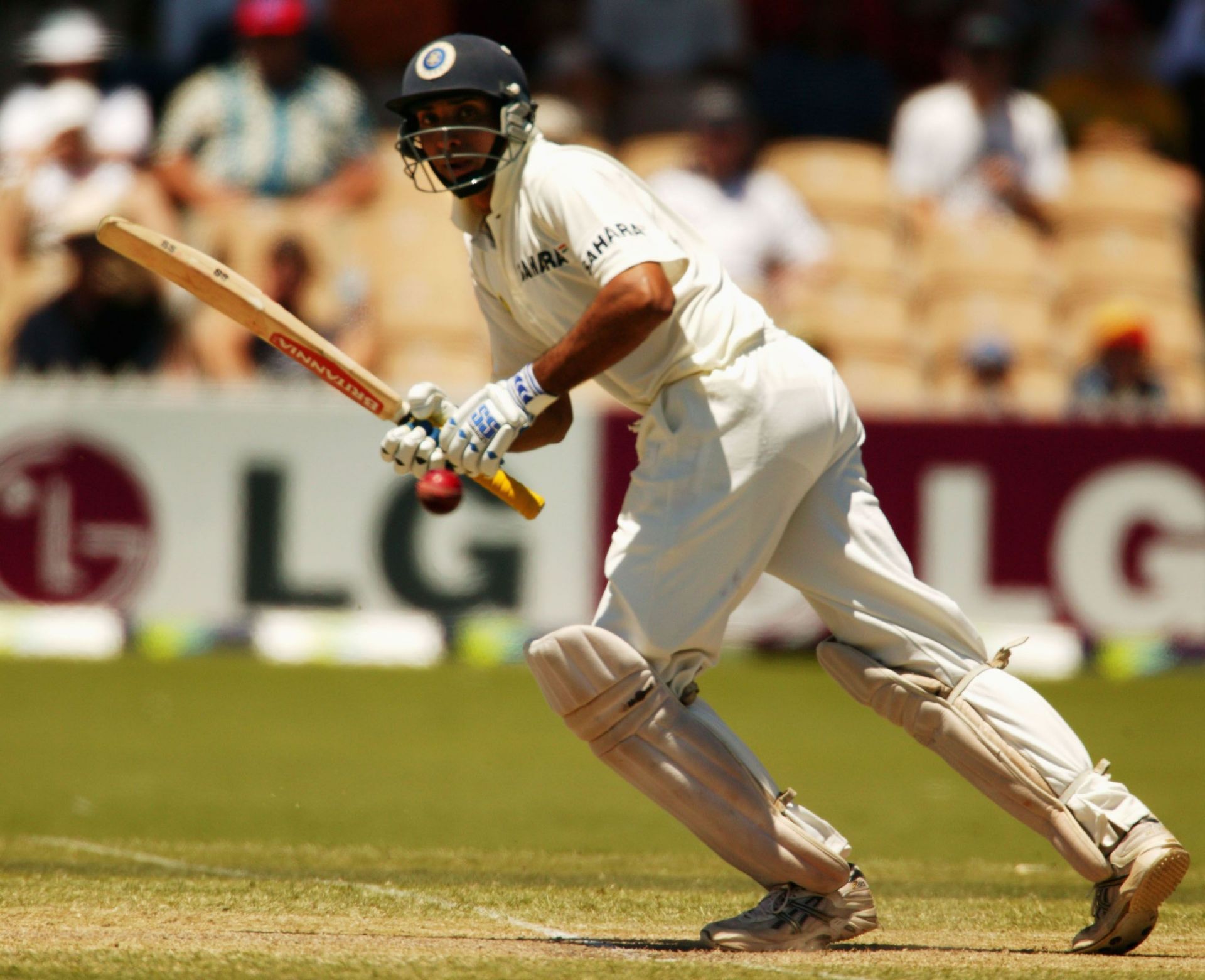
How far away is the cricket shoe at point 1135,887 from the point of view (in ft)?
14.0

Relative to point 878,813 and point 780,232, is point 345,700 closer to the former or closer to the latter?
point 878,813

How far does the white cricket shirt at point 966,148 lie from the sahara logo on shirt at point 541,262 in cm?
796

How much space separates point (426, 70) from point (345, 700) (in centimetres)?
505

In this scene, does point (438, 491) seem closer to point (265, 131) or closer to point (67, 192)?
point (67, 192)

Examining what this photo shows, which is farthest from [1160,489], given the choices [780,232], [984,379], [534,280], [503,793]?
[534,280]

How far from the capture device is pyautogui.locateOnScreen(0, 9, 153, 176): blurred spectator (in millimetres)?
11562

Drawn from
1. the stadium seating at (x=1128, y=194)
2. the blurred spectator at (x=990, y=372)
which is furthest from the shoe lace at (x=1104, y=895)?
the stadium seating at (x=1128, y=194)

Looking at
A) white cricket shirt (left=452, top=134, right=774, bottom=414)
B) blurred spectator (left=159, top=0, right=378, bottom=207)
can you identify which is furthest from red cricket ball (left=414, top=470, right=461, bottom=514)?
blurred spectator (left=159, top=0, right=378, bottom=207)

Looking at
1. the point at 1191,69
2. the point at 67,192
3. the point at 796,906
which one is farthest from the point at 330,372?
the point at 1191,69

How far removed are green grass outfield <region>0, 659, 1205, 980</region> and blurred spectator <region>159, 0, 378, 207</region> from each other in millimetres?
3297

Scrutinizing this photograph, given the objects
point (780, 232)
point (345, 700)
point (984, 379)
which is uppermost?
point (780, 232)

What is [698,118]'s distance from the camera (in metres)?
11.1

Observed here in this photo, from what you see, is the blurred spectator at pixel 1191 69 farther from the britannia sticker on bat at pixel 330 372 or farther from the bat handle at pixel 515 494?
the britannia sticker on bat at pixel 330 372

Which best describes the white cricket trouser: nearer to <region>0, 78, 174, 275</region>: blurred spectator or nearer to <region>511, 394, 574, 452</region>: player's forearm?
<region>511, 394, 574, 452</region>: player's forearm
